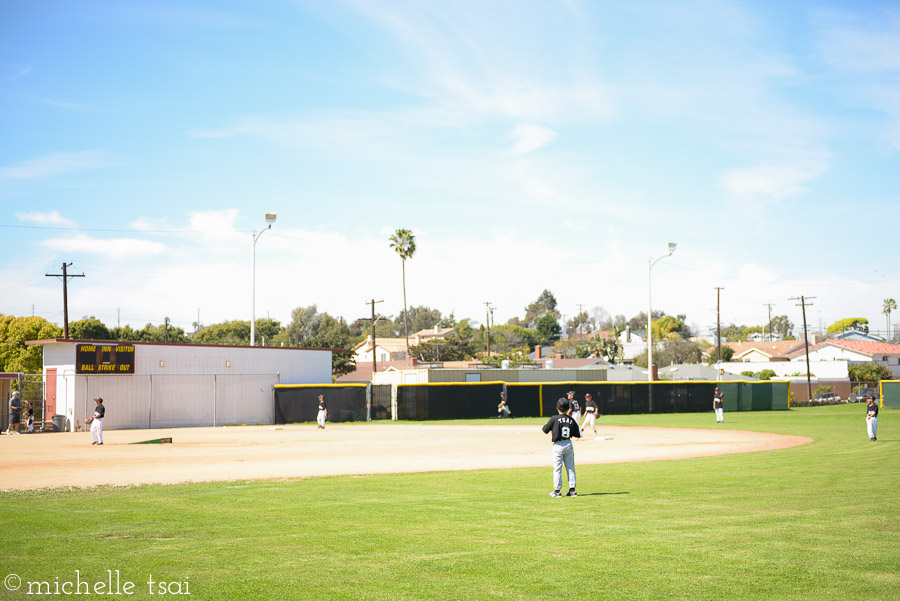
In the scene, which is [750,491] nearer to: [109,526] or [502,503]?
[502,503]

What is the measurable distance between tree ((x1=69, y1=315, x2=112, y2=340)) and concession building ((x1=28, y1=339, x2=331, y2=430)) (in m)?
49.6

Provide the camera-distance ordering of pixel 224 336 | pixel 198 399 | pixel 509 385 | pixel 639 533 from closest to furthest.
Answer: pixel 639 533 < pixel 198 399 < pixel 509 385 < pixel 224 336

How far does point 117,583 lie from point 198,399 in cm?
3800

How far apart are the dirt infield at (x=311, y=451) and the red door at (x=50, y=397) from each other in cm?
412

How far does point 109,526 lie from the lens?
438 inches

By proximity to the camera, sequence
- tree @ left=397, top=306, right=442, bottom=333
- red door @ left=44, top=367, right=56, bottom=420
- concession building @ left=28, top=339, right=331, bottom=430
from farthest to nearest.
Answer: tree @ left=397, top=306, right=442, bottom=333 → red door @ left=44, top=367, right=56, bottom=420 → concession building @ left=28, top=339, right=331, bottom=430

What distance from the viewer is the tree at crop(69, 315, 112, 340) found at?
291ft

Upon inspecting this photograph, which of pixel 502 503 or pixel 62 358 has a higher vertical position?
pixel 62 358

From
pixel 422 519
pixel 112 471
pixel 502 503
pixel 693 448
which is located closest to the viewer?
pixel 422 519

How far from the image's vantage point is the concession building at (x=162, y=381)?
40.8 metres

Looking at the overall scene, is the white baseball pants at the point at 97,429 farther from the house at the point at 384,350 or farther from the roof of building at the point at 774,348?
the roof of building at the point at 774,348

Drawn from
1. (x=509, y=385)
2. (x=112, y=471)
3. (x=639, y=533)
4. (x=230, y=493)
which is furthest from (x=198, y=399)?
(x=639, y=533)

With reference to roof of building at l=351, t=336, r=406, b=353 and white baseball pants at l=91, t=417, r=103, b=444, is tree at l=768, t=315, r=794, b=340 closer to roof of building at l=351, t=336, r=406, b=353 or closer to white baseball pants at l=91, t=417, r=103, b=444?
roof of building at l=351, t=336, r=406, b=353

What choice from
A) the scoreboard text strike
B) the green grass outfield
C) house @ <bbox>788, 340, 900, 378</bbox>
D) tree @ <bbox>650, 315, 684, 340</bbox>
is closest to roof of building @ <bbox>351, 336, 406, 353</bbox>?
Result: tree @ <bbox>650, 315, 684, 340</bbox>
